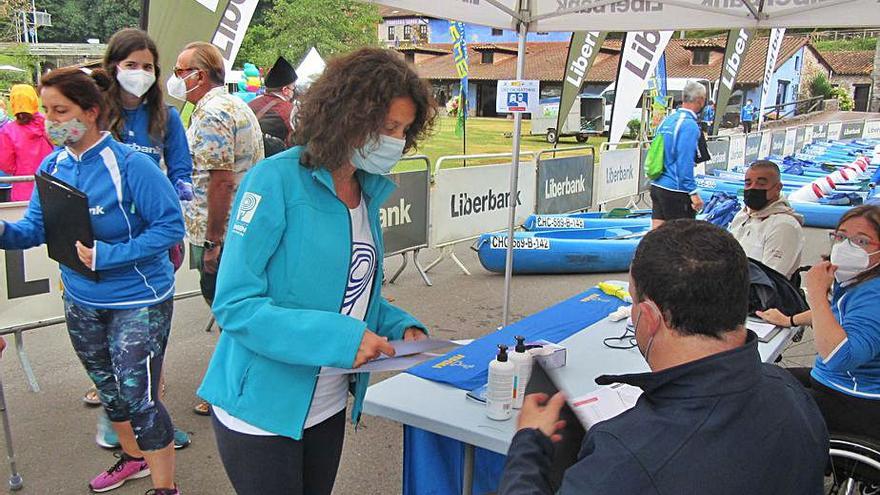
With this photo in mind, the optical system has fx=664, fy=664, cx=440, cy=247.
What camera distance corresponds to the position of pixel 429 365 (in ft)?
9.15

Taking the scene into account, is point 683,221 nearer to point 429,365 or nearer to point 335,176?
point 335,176

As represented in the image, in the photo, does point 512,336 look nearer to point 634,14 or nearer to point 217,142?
point 217,142

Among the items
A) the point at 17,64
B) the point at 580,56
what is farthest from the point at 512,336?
the point at 17,64

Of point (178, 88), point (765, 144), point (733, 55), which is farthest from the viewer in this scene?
point (765, 144)

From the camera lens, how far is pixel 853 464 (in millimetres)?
2582

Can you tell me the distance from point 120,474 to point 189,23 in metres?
3.94

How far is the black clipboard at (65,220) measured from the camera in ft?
8.38

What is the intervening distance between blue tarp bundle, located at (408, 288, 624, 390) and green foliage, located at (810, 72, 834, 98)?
57504 millimetres

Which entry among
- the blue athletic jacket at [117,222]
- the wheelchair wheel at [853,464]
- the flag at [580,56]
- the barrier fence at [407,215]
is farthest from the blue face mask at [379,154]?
the flag at [580,56]

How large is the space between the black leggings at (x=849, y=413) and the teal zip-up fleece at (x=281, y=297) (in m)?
2.27

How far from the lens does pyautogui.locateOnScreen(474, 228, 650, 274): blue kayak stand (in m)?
7.34

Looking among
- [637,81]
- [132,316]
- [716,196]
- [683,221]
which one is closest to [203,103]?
[132,316]

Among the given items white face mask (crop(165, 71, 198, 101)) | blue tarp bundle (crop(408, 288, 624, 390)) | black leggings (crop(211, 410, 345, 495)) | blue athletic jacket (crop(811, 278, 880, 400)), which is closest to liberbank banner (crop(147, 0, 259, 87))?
white face mask (crop(165, 71, 198, 101))

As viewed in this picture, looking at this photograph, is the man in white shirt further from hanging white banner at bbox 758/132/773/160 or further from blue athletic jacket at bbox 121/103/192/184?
hanging white banner at bbox 758/132/773/160
